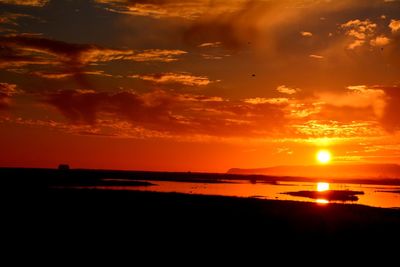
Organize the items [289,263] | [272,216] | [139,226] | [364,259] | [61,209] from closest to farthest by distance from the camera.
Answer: [289,263], [364,259], [139,226], [61,209], [272,216]

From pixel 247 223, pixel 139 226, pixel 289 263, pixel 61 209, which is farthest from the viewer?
pixel 61 209

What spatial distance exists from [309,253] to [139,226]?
9088 millimetres

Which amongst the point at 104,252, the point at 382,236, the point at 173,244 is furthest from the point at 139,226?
the point at 382,236

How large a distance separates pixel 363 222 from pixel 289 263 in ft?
53.7

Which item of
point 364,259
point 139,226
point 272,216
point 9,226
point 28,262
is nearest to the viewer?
point 28,262

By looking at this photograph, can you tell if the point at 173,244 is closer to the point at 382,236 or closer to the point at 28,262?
the point at 28,262

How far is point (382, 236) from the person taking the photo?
23844mm

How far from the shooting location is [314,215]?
3344 centimetres

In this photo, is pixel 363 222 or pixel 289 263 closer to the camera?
pixel 289 263

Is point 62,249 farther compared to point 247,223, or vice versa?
point 247,223

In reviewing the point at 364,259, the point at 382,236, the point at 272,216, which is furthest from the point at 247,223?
the point at 364,259

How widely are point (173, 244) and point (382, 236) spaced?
39.9 ft

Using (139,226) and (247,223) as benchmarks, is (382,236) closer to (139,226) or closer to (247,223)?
(247,223)

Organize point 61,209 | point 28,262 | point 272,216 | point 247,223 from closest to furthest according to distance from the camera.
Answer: point 28,262
point 247,223
point 61,209
point 272,216
